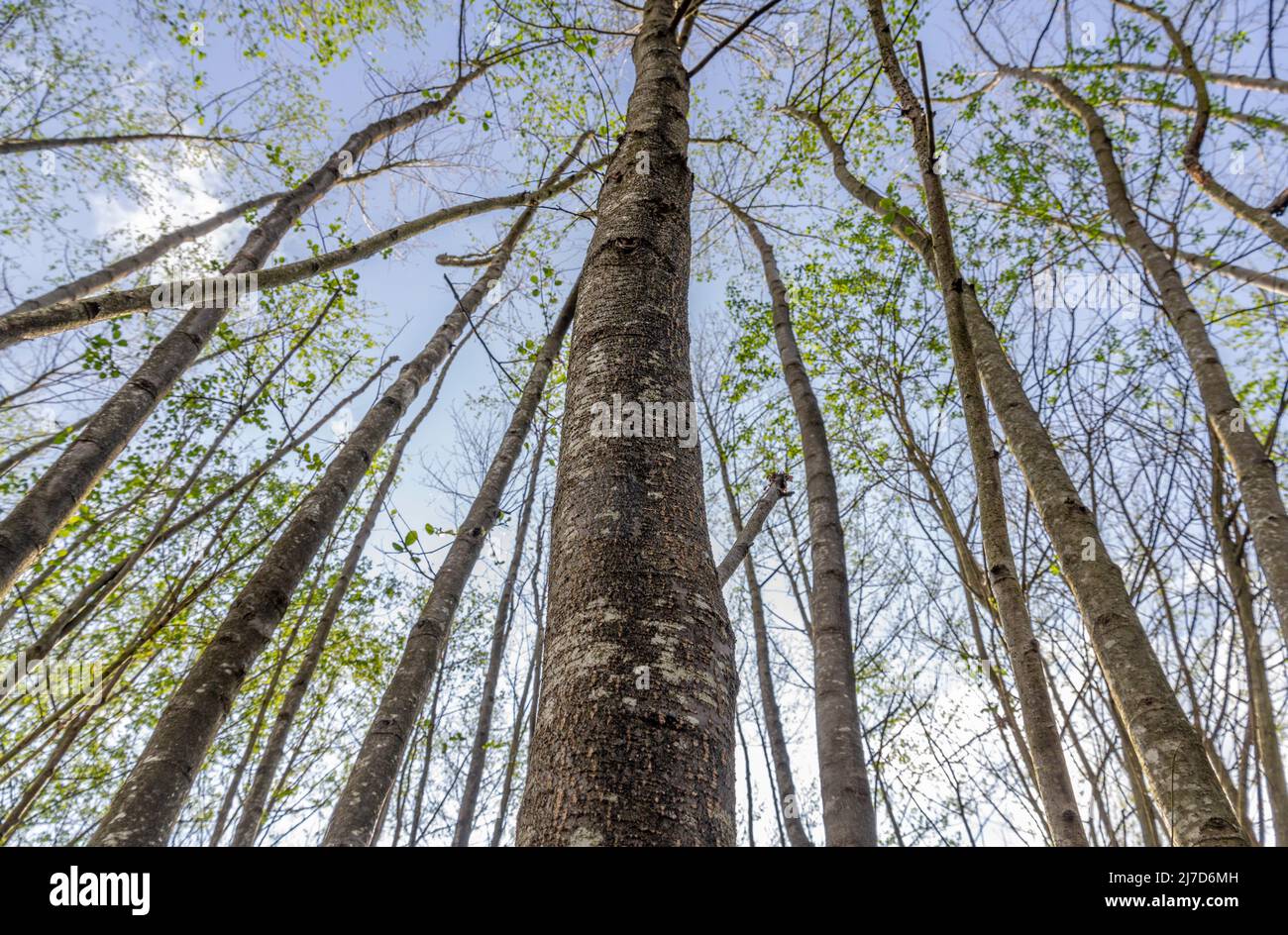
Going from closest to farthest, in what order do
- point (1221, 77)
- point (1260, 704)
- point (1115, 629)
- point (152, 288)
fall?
1. point (1115, 629)
2. point (152, 288)
3. point (1260, 704)
4. point (1221, 77)

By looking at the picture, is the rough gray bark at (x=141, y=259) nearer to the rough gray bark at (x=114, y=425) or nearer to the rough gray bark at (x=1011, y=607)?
the rough gray bark at (x=114, y=425)

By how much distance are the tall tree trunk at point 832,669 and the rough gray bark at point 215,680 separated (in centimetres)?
276

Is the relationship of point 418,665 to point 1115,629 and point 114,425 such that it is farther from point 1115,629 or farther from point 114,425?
point 1115,629

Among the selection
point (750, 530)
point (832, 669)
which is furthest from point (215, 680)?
point (832, 669)

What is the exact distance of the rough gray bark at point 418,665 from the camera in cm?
328

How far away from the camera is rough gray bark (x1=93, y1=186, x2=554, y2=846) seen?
93.0 inches

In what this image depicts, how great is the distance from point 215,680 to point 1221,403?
6006 mm

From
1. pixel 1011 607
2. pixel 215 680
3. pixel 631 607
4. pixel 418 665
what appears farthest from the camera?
pixel 418 665

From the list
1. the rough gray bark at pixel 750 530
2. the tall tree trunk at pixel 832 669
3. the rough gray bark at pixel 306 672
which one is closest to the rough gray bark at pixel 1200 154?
the tall tree trunk at pixel 832 669

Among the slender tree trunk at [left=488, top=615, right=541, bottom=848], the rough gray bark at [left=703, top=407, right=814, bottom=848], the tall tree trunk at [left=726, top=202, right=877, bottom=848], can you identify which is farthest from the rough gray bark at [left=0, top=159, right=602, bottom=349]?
the slender tree trunk at [left=488, top=615, right=541, bottom=848]

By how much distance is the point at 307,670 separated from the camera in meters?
5.12
